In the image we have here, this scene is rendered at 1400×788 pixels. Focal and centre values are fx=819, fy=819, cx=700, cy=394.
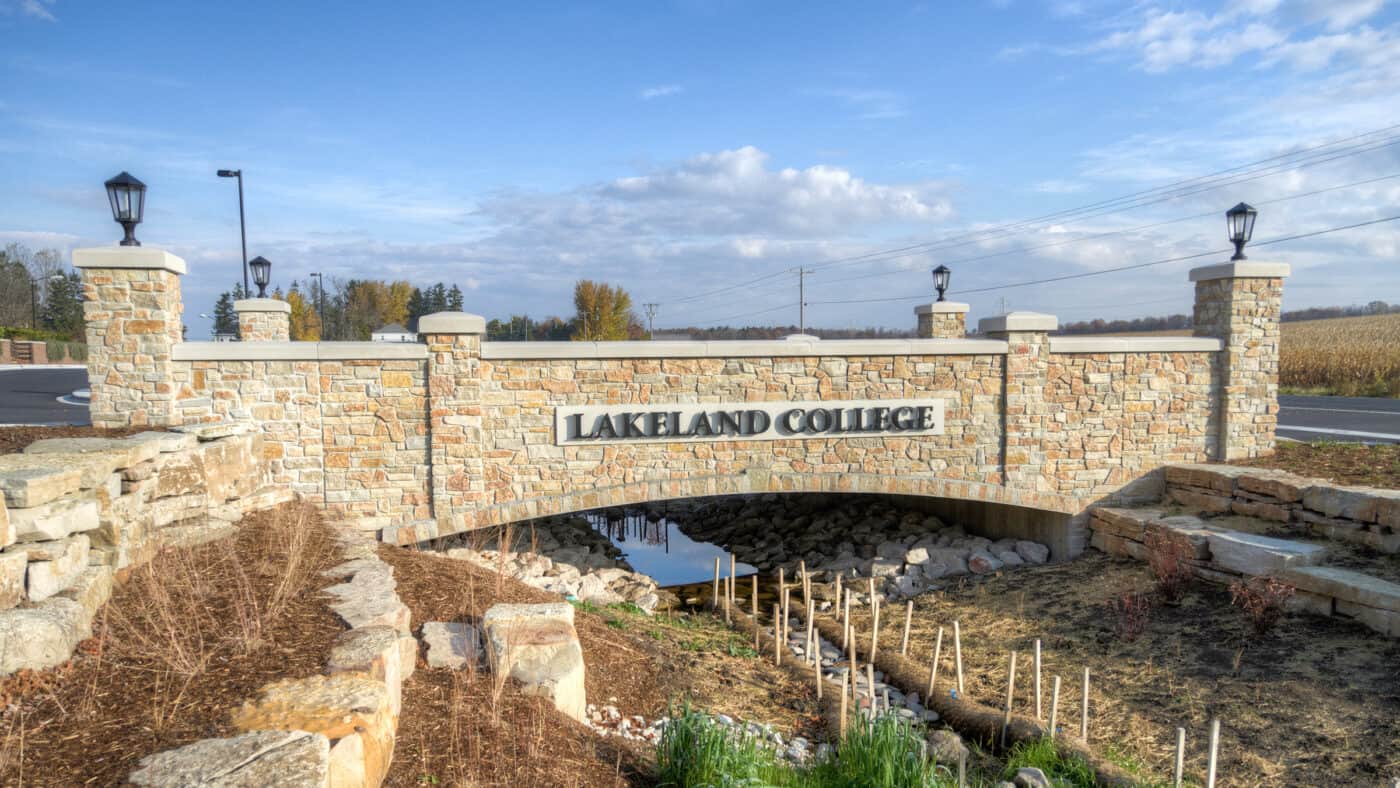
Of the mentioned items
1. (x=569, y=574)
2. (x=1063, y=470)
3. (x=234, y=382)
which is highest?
(x=234, y=382)

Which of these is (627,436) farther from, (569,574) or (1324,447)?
(1324,447)

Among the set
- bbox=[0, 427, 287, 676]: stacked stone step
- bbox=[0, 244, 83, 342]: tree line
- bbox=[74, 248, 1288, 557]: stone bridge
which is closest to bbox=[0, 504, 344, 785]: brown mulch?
bbox=[0, 427, 287, 676]: stacked stone step

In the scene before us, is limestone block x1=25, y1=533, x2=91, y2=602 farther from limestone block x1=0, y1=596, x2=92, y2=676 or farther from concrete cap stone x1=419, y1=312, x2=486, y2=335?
concrete cap stone x1=419, y1=312, x2=486, y2=335

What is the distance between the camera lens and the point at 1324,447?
42.3 ft

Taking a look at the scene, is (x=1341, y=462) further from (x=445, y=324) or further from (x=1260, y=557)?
(x=445, y=324)

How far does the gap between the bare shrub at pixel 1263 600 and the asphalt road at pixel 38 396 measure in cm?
1662

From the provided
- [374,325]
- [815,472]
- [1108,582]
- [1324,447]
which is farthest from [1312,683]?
[374,325]

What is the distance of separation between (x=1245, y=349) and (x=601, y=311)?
40.4 meters

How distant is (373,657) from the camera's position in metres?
4.32

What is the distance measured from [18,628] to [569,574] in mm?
8384

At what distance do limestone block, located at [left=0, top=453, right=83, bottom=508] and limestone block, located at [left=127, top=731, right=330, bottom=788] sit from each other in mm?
2432

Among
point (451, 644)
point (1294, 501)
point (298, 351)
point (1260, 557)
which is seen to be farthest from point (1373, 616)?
point (298, 351)

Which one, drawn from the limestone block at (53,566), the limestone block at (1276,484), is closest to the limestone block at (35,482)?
the limestone block at (53,566)

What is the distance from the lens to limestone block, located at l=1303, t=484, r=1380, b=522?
959 centimetres
